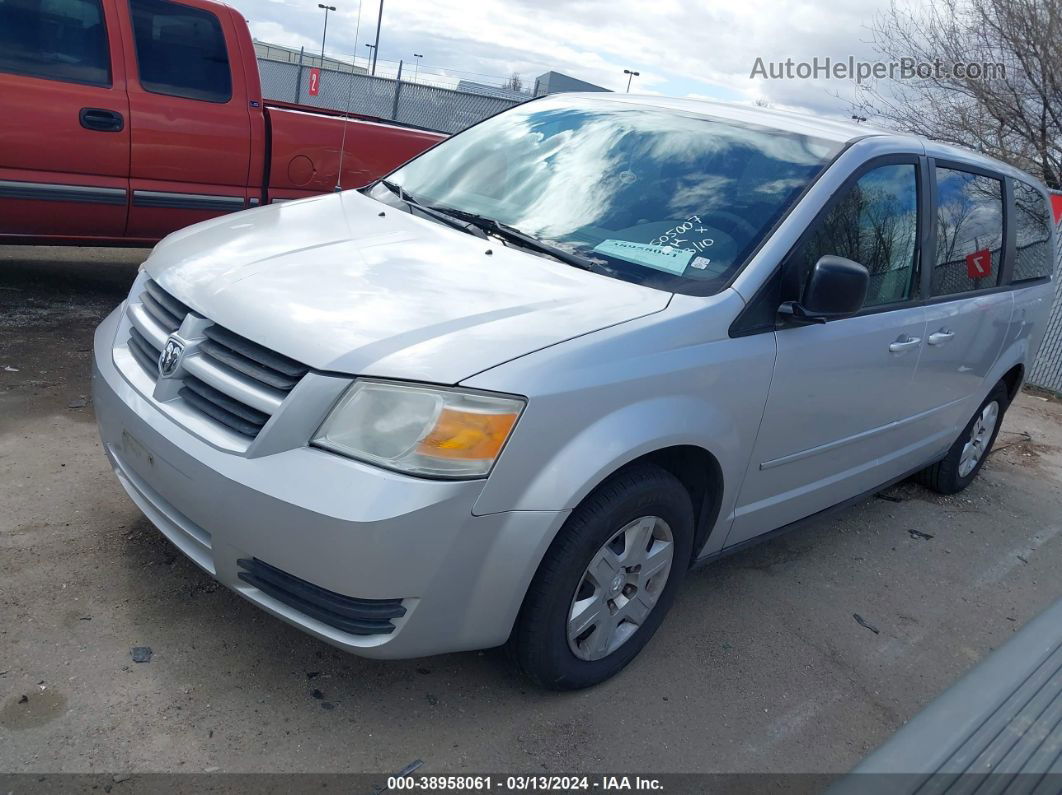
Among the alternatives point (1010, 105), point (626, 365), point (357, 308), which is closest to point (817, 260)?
point (626, 365)

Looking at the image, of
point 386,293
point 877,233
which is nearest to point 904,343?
point 877,233

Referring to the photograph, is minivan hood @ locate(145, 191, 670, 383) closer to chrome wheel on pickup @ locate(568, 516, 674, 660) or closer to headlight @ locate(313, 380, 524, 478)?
headlight @ locate(313, 380, 524, 478)

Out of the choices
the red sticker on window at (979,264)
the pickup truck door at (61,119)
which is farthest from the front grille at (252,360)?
the pickup truck door at (61,119)

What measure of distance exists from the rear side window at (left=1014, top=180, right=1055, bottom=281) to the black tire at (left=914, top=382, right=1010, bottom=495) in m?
0.66

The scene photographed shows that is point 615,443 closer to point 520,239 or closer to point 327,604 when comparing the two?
point 327,604

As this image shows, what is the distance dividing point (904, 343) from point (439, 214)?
6.22 ft

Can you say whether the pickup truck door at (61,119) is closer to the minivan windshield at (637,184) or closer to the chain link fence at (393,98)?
the minivan windshield at (637,184)

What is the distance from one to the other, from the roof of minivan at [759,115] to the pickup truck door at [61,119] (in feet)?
9.90

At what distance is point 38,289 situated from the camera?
6094 mm

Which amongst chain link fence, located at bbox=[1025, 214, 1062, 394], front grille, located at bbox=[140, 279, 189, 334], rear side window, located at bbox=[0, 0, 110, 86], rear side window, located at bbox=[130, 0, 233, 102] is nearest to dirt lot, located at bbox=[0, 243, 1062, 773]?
front grille, located at bbox=[140, 279, 189, 334]

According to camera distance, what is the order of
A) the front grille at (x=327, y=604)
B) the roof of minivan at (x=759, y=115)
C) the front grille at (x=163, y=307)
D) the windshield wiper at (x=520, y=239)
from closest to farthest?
the front grille at (x=327, y=604) < the front grille at (x=163, y=307) < the windshield wiper at (x=520, y=239) < the roof of minivan at (x=759, y=115)

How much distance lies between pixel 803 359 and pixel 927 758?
6.16ft

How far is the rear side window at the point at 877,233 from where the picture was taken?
325 cm

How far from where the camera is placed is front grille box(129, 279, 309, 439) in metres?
2.46
